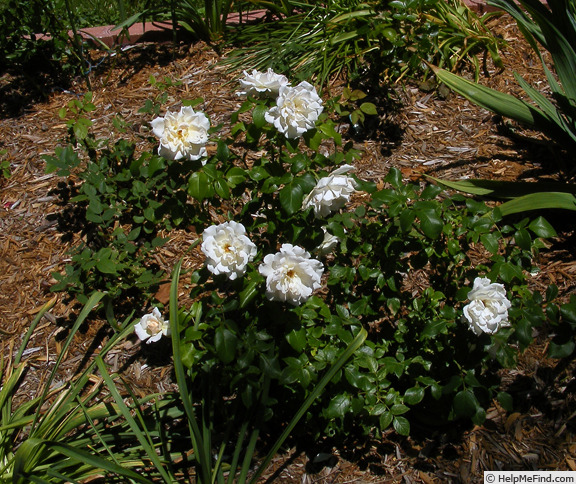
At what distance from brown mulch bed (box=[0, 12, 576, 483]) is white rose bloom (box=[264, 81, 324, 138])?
3.98ft

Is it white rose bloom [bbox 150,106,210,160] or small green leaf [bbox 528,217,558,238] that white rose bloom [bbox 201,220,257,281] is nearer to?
white rose bloom [bbox 150,106,210,160]

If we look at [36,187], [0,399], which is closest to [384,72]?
[36,187]

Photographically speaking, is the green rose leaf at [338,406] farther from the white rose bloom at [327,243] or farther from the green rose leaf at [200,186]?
the green rose leaf at [200,186]

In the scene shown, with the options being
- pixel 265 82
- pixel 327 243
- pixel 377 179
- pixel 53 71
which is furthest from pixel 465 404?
pixel 53 71

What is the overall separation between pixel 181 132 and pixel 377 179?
1.48 m

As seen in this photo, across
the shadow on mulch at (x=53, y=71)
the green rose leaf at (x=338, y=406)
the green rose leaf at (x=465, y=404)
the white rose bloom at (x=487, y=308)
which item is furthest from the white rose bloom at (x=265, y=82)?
the shadow on mulch at (x=53, y=71)

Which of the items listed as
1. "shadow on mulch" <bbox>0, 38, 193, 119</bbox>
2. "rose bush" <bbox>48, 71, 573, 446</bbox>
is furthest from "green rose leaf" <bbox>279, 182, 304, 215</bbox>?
"shadow on mulch" <bbox>0, 38, 193, 119</bbox>

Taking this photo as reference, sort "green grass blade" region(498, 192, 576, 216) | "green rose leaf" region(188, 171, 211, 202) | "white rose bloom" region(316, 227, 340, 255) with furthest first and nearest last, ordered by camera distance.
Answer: "green grass blade" region(498, 192, 576, 216) → "white rose bloom" region(316, 227, 340, 255) → "green rose leaf" region(188, 171, 211, 202)

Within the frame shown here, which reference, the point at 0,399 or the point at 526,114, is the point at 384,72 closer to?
the point at 526,114

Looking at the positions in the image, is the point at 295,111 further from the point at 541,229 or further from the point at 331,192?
the point at 541,229

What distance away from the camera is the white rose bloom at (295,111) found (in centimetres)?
159

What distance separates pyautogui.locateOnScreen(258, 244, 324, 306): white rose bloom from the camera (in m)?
1.49

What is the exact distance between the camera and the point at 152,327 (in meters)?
2.01

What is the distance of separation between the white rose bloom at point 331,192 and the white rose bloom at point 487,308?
19.4 inches
